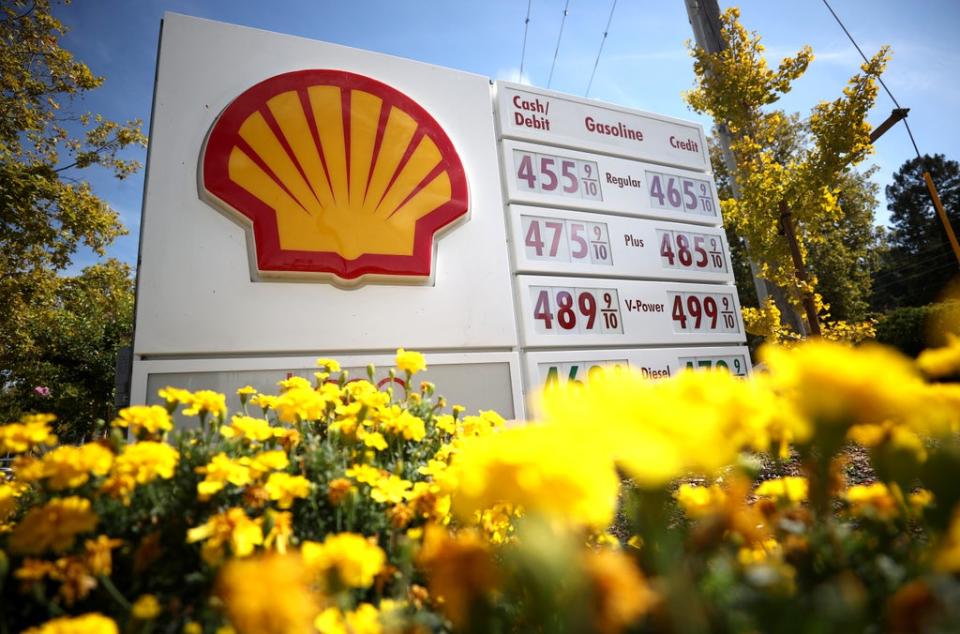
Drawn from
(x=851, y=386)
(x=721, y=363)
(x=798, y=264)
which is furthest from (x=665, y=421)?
(x=798, y=264)

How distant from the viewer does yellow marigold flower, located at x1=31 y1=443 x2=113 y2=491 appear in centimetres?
73

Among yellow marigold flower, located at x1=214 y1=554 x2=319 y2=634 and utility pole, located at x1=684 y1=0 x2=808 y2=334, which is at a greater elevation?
utility pole, located at x1=684 y1=0 x2=808 y2=334

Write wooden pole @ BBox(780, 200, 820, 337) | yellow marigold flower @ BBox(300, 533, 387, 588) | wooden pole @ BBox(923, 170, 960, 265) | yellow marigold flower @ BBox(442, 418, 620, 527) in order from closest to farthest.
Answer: yellow marigold flower @ BBox(442, 418, 620, 527) → yellow marigold flower @ BBox(300, 533, 387, 588) → wooden pole @ BBox(780, 200, 820, 337) → wooden pole @ BBox(923, 170, 960, 265)

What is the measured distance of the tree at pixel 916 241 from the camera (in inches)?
887

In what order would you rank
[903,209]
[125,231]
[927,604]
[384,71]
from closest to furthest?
[927,604]
[384,71]
[125,231]
[903,209]

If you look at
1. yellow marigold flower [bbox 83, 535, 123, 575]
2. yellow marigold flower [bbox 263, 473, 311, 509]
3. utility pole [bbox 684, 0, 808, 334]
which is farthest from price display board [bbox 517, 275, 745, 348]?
yellow marigold flower [bbox 83, 535, 123, 575]

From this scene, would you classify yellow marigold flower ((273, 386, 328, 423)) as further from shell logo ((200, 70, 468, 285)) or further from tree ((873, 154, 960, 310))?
tree ((873, 154, 960, 310))

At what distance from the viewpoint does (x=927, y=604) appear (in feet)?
1.25

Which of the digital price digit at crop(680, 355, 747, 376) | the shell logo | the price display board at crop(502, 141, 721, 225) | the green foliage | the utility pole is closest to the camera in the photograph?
the shell logo

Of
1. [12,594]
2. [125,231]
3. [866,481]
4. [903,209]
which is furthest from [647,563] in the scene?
[903,209]

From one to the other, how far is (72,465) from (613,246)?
10.1 ft

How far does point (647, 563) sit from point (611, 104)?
3649 mm

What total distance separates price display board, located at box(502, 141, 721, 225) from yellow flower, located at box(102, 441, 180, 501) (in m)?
2.50

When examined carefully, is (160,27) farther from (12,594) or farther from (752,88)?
(752,88)
